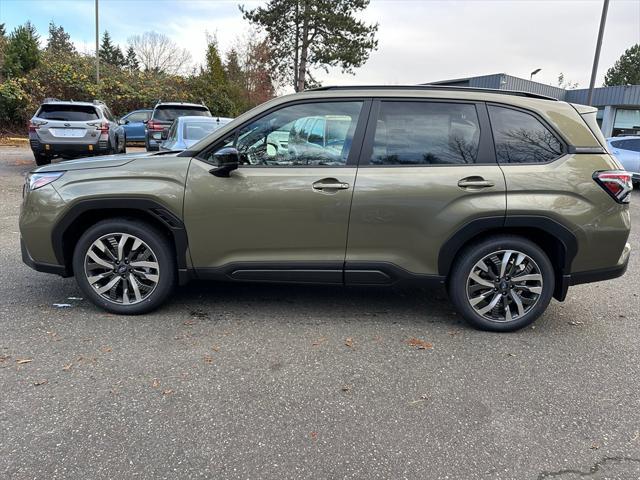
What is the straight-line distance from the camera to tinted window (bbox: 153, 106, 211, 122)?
13697 millimetres

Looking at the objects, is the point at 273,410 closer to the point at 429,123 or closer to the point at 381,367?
the point at 381,367

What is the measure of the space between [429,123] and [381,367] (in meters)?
1.89

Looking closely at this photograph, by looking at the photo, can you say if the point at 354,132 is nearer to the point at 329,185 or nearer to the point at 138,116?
the point at 329,185

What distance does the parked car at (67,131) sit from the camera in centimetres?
1130

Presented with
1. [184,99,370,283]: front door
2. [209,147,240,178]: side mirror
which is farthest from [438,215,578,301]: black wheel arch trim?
[209,147,240,178]: side mirror

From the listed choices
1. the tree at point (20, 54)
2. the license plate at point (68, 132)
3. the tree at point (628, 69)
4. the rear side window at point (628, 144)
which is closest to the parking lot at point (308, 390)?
the license plate at point (68, 132)

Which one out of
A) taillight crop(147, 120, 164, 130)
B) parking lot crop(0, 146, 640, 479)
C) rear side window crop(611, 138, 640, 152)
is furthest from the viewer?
rear side window crop(611, 138, 640, 152)

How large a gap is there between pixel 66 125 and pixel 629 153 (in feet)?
Result: 48.1

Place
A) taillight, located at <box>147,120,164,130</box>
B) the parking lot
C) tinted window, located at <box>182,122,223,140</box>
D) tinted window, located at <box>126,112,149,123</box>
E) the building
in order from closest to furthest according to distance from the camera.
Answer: the parking lot → tinted window, located at <box>182,122,223,140</box> → taillight, located at <box>147,120,164,130</box> → tinted window, located at <box>126,112,149,123</box> → the building

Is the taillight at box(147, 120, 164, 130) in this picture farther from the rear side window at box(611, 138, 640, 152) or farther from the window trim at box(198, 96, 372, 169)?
the rear side window at box(611, 138, 640, 152)

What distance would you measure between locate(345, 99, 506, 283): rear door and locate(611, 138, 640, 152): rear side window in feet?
41.0

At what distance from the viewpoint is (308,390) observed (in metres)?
3.01

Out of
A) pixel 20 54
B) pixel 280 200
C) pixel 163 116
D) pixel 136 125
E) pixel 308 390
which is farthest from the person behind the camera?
pixel 20 54

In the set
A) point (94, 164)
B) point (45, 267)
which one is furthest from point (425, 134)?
point (45, 267)
